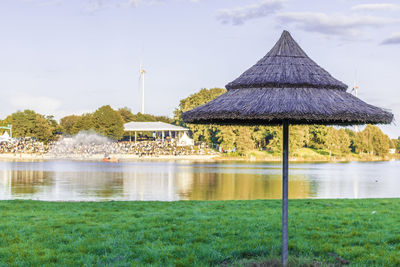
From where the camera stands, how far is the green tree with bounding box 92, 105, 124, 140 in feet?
305

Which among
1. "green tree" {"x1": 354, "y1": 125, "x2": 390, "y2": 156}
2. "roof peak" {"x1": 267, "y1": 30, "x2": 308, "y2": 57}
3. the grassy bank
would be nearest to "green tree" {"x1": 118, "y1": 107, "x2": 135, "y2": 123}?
the grassy bank

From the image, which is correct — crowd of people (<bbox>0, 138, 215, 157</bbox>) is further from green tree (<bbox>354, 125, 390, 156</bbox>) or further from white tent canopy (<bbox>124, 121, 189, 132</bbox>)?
green tree (<bbox>354, 125, 390, 156</bbox>)

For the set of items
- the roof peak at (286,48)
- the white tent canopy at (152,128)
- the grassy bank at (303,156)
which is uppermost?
the white tent canopy at (152,128)

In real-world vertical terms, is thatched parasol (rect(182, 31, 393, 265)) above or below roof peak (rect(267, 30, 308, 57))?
below

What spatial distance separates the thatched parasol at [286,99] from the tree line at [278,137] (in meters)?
66.0

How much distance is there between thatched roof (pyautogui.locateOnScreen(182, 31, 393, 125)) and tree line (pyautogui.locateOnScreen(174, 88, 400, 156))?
66.0m

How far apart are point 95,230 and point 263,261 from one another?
4.20m

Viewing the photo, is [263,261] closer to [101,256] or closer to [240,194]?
[101,256]

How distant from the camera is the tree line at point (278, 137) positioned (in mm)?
80625

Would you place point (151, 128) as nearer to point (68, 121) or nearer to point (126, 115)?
point (126, 115)

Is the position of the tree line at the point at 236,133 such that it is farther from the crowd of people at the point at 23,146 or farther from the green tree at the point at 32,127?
the crowd of people at the point at 23,146

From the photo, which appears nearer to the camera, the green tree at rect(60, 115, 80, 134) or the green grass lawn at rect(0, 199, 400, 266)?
the green grass lawn at rect(0, 199, 400, 266)

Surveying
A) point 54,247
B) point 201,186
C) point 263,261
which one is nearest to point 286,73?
point 263,261

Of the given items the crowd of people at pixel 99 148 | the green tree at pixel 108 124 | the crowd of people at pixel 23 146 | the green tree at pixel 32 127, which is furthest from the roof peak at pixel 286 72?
the green tree at pixel 32 127
